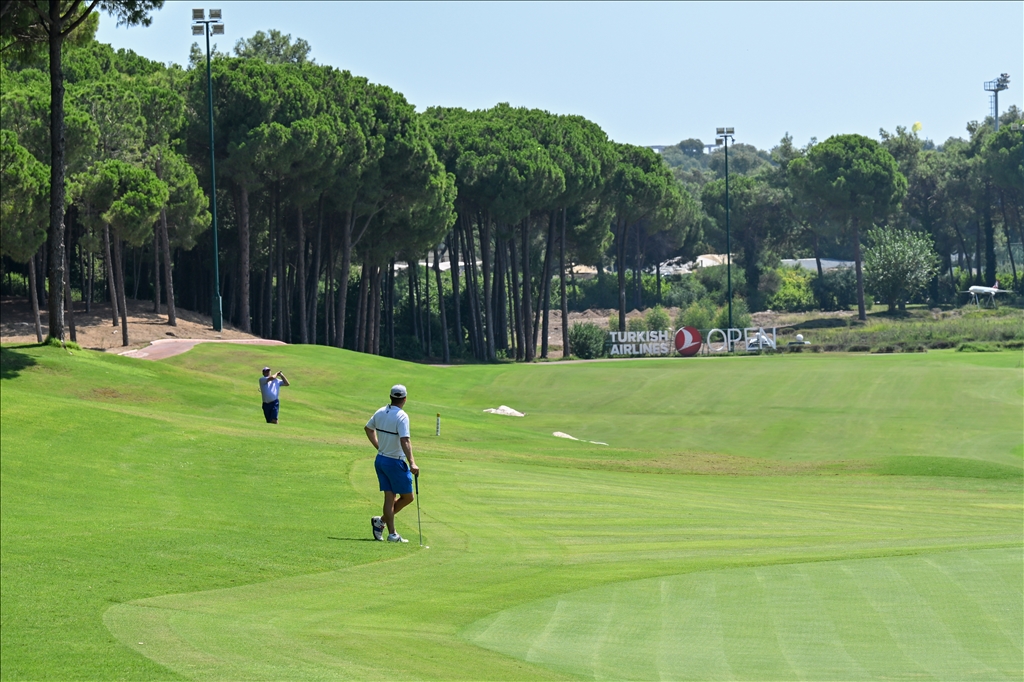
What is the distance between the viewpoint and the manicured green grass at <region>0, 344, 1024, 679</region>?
10703mm

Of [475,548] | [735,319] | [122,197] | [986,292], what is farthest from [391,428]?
[986,292]

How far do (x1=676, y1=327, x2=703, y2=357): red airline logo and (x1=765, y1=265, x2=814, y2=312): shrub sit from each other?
42322 mm

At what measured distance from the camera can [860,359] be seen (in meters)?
65.6

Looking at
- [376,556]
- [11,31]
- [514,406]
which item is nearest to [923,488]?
[376,556]

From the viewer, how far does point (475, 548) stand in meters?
17.2

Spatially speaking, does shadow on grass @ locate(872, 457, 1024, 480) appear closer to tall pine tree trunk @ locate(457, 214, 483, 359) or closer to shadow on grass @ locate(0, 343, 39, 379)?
shadow on grass @ locate(0, 343, 39, 379)

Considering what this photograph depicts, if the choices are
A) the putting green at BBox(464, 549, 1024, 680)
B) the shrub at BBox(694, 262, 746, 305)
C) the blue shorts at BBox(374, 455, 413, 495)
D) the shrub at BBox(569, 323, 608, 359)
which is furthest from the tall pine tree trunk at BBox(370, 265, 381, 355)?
the putting green at BBox(464, 549, 1024, 680)

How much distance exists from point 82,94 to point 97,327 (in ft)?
35.6

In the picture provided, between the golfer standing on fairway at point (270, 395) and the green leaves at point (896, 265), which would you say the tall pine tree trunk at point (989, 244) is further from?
the golfer standing on fairway at point (270, 395)

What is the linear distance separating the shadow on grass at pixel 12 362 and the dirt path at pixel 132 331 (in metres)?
14.4

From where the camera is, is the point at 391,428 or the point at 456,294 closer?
the point at 391,428

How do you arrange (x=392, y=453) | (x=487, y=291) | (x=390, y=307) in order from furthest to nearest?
(x=487, y=291)
(x=390, y=307)
(x=392, y=453)

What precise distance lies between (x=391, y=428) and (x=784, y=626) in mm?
5957

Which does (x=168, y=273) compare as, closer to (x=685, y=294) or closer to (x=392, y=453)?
(x=392, y=453)
